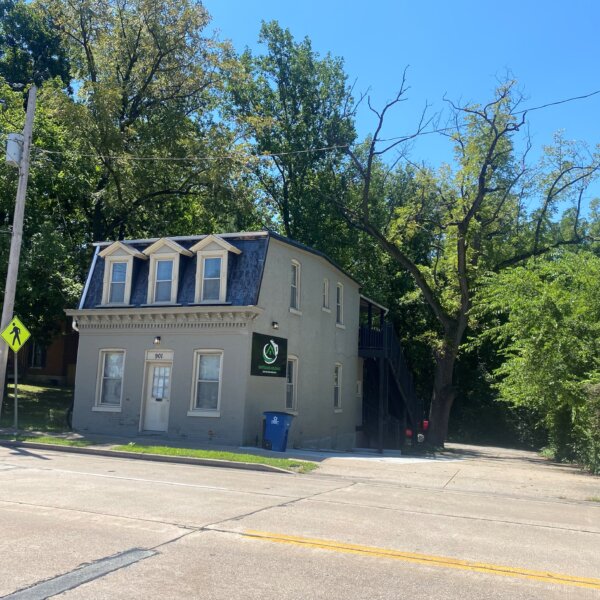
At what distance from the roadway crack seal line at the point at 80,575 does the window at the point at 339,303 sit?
19167 millimetres

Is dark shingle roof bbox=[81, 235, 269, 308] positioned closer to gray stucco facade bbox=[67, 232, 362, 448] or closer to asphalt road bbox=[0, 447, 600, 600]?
gray stucco facade bbox=[67, 232, 362, 448]

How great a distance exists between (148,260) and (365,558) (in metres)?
16.2

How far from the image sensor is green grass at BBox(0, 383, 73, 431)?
70.6 ft

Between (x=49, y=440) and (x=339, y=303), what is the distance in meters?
12.4

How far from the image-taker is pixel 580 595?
5.38 metres

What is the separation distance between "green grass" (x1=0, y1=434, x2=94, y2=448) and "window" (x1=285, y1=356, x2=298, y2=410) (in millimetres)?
6670

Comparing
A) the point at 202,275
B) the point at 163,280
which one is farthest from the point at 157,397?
the point at 202,275

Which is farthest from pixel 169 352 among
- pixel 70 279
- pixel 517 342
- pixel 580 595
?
pixel 580 595

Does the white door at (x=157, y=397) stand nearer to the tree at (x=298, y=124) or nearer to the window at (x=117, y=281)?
the window at (x=117, y=281)

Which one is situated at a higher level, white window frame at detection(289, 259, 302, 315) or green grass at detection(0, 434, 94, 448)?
white window frame at detection(289, 259, 302, 315)

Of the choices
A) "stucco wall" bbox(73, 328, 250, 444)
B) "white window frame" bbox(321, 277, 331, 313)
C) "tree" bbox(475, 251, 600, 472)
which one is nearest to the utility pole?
"stucco wall" bbox(73, 328, 250, 444)

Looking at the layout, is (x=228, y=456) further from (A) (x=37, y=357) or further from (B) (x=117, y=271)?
(A) (x=37, y=357)

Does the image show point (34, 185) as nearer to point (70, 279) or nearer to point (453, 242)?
point (70, 279)

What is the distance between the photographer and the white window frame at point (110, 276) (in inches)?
808
